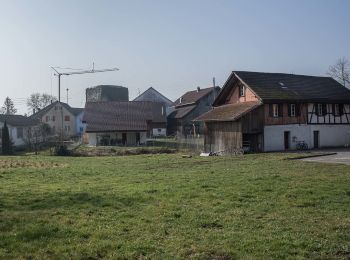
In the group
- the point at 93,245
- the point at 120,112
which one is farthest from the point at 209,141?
the point at 93,245

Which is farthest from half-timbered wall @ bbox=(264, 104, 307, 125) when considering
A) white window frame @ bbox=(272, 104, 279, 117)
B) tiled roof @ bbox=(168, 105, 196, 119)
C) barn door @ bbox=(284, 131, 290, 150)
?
tiled roof @ bbox=(168, 105, 196, 119)

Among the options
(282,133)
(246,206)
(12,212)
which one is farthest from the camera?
(282,133)

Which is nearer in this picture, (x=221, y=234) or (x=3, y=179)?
(x=221, y=234)

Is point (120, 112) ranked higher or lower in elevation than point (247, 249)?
higher

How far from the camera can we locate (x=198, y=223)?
11.2 meters

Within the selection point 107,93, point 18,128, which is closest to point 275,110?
point 18,128

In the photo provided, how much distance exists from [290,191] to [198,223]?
5905 mm

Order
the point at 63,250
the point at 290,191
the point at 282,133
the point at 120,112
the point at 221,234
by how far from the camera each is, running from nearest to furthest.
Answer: the point at 63,250
the point at 221,234
the point at 290,191
the point at 282,133
the point at 120,112

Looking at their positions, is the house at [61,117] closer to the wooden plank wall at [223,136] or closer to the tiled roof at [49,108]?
the tiled roof at [49,108]

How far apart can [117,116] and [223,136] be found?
26.0 metres

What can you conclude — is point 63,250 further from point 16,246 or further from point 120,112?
point 120,112

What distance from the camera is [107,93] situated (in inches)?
4316

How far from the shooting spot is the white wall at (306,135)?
4369 centimetres

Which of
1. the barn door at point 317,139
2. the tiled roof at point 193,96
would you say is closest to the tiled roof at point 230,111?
the barn door at point 317,139
